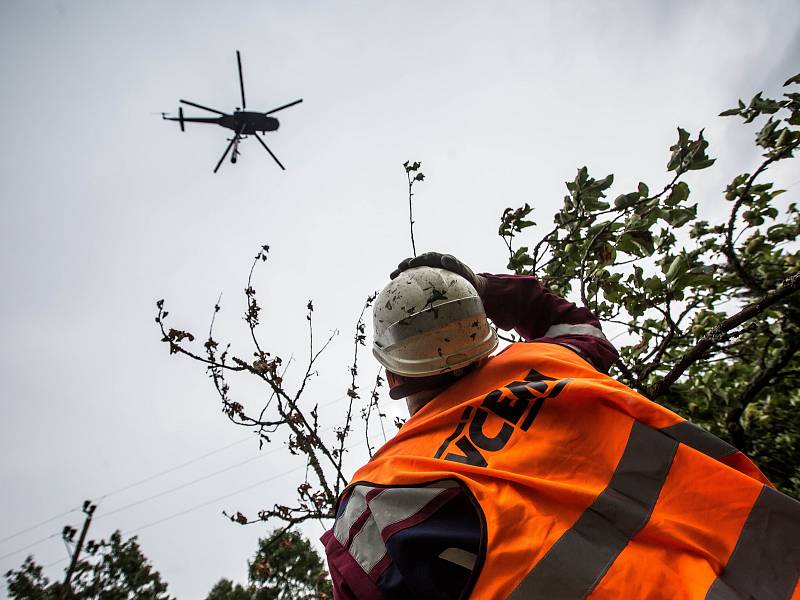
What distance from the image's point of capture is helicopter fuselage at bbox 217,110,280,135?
8.73 m

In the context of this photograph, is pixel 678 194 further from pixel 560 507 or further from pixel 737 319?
pixel 560 507

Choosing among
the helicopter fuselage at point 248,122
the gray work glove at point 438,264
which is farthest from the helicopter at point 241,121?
the gray work glove at point 438,264

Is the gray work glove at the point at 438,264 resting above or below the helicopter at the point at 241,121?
below

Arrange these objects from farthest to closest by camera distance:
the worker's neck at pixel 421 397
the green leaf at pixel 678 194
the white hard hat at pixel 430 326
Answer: the green leaf at pixel 678 194 < the worker's neck at pixel 421 397 < the white hard hat at pixel 430 326

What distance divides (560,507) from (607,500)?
131mm

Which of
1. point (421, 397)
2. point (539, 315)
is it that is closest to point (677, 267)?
point (539, 315)

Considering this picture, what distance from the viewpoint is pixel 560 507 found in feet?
3.83

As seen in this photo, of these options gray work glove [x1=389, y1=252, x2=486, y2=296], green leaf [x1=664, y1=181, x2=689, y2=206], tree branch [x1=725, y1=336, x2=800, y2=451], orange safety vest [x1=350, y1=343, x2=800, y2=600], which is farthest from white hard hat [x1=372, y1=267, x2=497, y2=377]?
tree branch [x1=725, y1=336, x2=800, y2=451]

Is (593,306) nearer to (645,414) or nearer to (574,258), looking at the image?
(574,258)

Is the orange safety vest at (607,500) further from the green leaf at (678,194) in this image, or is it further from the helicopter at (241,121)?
the helicopter at (241,121)

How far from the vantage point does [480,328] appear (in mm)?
2053

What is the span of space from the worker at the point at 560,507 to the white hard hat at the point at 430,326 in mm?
313

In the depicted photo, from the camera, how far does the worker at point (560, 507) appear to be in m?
1.04

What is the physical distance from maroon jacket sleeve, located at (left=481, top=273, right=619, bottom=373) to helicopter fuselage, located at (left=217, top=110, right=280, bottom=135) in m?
8.17
